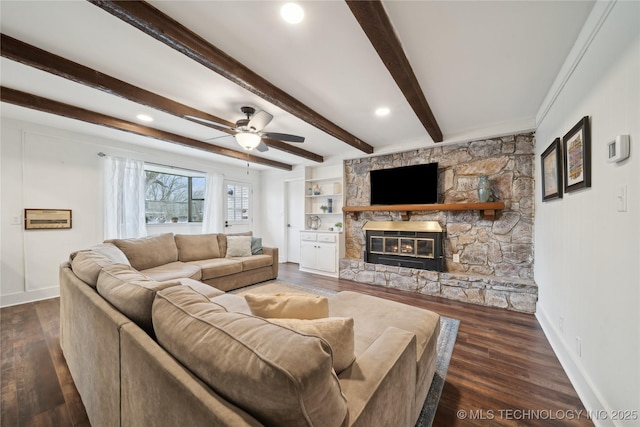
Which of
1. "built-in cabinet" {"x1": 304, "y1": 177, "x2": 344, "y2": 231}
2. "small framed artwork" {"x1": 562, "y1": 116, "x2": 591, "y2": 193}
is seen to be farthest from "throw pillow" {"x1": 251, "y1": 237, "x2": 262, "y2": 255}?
"small framed artwork" {"x1": 562, "y1": 116, "x2": 591, "y2": 193}

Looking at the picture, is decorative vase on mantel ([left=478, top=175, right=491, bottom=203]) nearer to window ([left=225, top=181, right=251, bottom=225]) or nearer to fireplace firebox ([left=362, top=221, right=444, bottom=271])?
fireplace firebox ([left=362, top=221, right=444, bottom=271])

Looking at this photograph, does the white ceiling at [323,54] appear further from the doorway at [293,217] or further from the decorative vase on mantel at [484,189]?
the doorway at [293,217]

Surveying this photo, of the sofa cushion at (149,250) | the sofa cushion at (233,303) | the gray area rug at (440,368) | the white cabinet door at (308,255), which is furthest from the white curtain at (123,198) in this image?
the gray area rug at (440,368)

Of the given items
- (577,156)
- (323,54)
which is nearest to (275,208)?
(323,54)

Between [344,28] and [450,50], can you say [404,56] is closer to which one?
[450,50]

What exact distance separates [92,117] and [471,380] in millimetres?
4694

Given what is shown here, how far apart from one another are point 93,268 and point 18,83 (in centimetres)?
236

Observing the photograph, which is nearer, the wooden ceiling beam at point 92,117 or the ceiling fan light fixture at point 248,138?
the wooden ceiling beam at point 92,117

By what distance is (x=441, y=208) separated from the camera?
3680 mm

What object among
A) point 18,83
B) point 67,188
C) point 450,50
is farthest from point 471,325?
point 67,188

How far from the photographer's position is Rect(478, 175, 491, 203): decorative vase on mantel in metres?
3.39

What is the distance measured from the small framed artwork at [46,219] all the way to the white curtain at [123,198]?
0.44 metres

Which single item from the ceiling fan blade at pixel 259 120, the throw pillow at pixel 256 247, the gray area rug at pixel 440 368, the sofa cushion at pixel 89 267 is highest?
the ceiling fan blade at pixel 259 120

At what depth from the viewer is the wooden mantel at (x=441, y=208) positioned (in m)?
3.35
